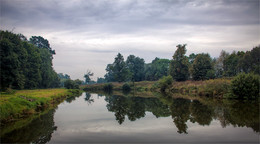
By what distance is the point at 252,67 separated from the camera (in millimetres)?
53781

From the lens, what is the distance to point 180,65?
2299 inches

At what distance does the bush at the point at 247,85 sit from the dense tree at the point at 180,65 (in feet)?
101

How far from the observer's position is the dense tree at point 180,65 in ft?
188

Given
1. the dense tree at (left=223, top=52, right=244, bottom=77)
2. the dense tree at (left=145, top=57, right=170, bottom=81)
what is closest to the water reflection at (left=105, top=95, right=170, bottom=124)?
the dense tree at (left=223, top=52, right=244, bottom=77)

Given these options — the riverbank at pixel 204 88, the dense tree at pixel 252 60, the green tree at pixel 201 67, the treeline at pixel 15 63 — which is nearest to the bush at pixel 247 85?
the riverbank at pixel 204 88

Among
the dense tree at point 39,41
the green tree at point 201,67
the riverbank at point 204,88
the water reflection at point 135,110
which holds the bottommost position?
the water reflection at point 135,110

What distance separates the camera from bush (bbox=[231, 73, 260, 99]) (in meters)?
24.9

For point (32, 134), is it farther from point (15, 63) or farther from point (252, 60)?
point (252, 60)

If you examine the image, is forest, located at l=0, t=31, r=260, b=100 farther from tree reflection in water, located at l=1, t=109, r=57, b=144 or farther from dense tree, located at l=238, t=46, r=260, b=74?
tree reflection in water, located at l=1, t=109, r=57, b=144

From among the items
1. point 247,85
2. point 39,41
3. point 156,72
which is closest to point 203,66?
point 247,85

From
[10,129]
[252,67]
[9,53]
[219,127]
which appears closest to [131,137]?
[219,127]

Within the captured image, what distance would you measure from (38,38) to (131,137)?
74470 mm

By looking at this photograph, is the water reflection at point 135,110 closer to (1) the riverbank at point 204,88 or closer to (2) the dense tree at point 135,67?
(1) the riverbank at point 204,88

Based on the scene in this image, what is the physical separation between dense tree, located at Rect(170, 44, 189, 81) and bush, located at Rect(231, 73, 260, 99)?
101 feet
